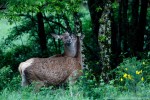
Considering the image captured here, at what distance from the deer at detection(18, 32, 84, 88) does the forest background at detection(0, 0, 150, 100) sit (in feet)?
1.30

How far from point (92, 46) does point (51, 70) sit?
5002 mm

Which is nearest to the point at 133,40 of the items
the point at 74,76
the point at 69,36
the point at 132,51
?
the point at 132,51

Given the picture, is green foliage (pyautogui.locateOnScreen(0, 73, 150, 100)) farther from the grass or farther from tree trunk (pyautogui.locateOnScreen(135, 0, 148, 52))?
tree trunk (pyautogui.locateOnScreen(135, 0, 148, 52))

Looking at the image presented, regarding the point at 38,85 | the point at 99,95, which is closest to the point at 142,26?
the point at 38,85

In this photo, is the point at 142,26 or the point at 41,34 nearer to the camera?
the point at 142,26

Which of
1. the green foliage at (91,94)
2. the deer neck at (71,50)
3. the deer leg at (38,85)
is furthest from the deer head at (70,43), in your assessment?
the green foliage at (91,94)

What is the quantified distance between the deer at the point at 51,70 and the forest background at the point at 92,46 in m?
0.40

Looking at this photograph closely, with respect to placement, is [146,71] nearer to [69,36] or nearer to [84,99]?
[84,99]

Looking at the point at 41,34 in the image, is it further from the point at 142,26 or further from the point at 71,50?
the point at 71,50

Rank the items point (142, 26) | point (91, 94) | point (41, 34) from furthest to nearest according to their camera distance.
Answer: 1. point (41, 34)
2. point (142, 26)
3. point (91, 94)

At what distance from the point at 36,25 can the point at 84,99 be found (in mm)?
10783

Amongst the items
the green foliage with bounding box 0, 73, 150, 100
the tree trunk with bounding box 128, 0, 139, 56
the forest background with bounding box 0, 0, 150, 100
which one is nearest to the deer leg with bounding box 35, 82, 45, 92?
the forest background with bounding box 0, 0, 150, 100

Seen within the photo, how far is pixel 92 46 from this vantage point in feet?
59.1

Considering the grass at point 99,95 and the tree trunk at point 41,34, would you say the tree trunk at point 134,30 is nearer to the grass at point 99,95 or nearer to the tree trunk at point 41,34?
the tree trunk at point 41,34
